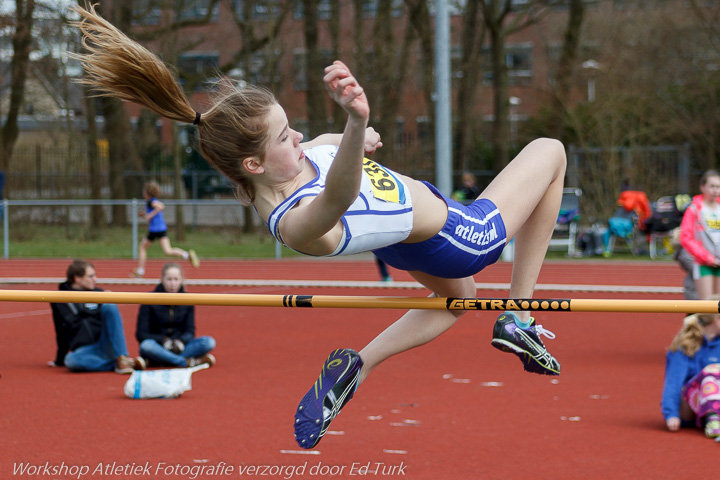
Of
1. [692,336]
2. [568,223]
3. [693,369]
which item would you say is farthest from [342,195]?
[568,223]

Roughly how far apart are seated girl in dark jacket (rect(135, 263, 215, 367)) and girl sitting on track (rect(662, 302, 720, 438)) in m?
3.73

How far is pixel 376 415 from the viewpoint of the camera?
6000mm

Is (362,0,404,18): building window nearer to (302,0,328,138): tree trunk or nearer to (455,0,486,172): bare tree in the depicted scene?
(302,0,328,138): tree trunk

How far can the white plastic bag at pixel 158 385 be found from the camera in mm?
6457

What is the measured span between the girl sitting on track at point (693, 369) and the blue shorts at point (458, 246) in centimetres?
263

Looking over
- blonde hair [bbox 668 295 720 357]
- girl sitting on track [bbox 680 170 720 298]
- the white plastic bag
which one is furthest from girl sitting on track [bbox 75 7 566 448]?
girl sitting on track [bbox 680 170 720 298]

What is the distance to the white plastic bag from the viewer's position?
6.46 meters

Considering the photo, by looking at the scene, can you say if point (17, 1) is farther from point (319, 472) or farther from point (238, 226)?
point (319, 472)

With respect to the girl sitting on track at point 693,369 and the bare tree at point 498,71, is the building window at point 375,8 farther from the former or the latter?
the girl sitting on track at point 693,369

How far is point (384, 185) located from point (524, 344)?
96 cm

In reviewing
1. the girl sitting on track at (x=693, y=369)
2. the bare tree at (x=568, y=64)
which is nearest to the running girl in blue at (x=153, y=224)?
the girl sitting on track at (x=693, y=369)

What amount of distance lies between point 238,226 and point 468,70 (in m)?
7.56

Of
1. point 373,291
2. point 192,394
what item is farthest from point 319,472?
point 373,291

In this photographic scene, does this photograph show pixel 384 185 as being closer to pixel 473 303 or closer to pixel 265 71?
pixel 473 303
